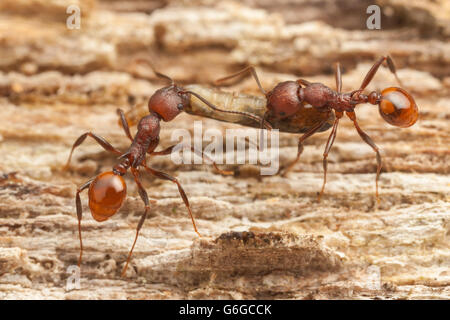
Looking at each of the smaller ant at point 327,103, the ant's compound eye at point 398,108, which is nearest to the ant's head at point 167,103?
the smaller ant at point 327,103

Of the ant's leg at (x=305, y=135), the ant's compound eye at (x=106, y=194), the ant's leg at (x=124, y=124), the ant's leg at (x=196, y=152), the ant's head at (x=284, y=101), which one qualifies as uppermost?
the ant's head at (x=284, y=101)

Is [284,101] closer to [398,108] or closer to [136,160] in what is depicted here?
[398,108]

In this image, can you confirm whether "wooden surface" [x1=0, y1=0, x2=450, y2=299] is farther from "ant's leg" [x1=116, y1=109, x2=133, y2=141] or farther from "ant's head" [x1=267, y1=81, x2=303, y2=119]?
"ant's head" [x1=267, y1=81, x2=303, y2=119]

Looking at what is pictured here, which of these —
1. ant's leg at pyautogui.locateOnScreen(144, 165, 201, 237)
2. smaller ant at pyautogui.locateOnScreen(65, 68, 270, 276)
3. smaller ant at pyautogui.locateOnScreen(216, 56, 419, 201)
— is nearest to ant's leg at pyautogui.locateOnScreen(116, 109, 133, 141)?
smaller ant at pyautogui.locateOnScreen(65, 68, 270, 276)

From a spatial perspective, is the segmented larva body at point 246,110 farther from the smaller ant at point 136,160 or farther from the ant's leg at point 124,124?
the ant's leg at point 124,124

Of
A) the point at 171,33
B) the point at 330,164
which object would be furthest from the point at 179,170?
the point at 171,33

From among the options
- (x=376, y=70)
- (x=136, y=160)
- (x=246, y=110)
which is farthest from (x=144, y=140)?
(x=376, y=70)

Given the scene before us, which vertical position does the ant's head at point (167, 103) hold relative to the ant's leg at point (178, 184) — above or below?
above
